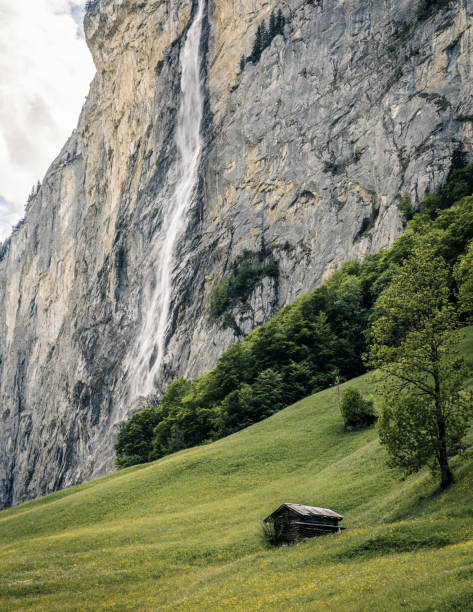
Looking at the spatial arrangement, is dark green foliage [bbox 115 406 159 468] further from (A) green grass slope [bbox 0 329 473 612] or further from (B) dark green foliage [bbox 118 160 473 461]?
(A) green grass slope [bbox 0 329 473 612]

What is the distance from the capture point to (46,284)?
162 m

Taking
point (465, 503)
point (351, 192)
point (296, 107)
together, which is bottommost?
point (465, 503)

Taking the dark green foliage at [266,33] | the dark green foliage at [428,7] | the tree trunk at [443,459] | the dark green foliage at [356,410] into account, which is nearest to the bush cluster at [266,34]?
the dark green foliage at [266,33]

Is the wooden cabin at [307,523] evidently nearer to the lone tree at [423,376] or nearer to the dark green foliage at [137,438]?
the lone tree at [423,376]

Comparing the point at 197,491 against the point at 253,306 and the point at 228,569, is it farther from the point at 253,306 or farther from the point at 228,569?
the point at 253,306

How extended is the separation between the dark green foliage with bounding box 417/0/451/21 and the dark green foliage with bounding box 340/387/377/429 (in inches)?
2237

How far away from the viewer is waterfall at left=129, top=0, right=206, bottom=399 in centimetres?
9512

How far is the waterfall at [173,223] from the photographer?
9512 centimetres

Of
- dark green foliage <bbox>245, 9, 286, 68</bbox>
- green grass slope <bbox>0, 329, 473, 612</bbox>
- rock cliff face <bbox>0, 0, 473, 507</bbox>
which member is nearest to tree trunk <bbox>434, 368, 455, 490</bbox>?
green grass slope <bbox>0, 329, 473, 612</bbox>

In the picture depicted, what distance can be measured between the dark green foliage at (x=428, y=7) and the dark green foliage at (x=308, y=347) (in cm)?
2481

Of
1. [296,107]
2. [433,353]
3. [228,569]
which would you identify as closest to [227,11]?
[296,107]

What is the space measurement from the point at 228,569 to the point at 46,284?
151m

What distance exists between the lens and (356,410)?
41.2 metres

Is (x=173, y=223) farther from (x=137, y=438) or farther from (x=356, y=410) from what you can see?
(x=356, y=410)
